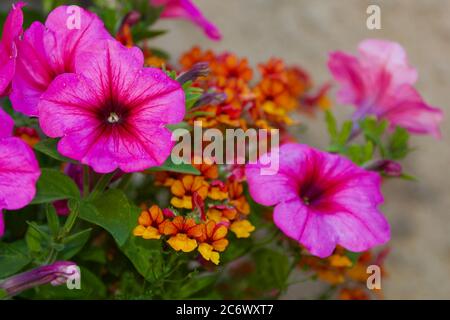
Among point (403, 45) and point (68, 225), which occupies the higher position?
point (403, 45)

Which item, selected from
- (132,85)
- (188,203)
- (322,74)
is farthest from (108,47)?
(322,74)

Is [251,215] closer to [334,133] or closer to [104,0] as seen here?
[334,133]

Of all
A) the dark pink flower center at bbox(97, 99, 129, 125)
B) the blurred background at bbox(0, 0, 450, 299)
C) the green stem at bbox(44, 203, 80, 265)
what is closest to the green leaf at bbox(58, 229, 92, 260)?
the green stem at bbox(44, 203, 80, 265)

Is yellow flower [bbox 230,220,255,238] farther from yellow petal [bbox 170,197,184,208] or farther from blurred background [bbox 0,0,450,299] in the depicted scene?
blurred background [bbox 0,0,450,299]

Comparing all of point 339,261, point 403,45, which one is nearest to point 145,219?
point 339,261

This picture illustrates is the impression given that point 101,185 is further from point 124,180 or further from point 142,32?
point 142,32

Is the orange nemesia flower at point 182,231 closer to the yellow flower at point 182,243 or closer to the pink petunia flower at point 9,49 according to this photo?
the yellow flower at point 182,243

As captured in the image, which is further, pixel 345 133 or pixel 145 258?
pixel 345 133
